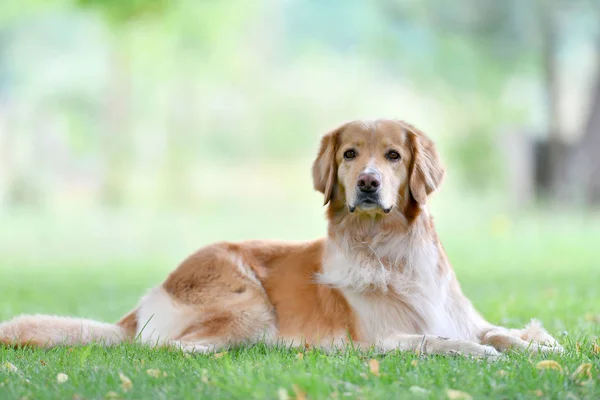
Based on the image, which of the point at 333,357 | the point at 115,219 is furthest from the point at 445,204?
the point at 333,357

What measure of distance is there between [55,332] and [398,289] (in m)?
2.26

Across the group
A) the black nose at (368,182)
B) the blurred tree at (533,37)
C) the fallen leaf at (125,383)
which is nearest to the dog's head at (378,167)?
the black nose at (368,182)

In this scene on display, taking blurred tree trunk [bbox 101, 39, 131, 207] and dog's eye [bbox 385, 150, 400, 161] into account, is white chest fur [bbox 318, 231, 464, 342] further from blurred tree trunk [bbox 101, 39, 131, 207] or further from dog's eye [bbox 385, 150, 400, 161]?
blurred tree trunk [bbox 101, 39, 131, 207]

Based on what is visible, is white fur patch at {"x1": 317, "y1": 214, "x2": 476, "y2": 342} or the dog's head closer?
the dog's head

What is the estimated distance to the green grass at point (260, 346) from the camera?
4156 millimetres

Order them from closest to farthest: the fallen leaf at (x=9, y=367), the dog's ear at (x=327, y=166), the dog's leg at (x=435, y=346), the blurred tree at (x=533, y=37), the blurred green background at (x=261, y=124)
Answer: the fallen leaf at (x=9, y=367) < the dog's leg at (x=435, y=346) < the dog's ear at (x=327, y=166) < the blurred green background at (x=261, y=124) < the blurred tree at (x=533, y=37)

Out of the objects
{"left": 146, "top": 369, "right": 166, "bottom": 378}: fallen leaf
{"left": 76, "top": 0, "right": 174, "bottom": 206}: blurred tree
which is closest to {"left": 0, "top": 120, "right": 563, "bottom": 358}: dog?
{"left": 146, "top": 369, "right": 166, "bottom": 378}: fallen leaf

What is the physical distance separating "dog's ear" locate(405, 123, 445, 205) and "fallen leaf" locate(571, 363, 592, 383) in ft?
5.14

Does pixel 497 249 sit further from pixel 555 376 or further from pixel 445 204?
pixel 445 204

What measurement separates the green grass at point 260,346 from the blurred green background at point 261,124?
11 cm

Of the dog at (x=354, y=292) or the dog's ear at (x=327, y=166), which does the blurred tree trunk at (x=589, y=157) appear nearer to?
the dog at (x=354, y=292)

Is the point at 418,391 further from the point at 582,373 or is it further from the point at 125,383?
the point at 125,383

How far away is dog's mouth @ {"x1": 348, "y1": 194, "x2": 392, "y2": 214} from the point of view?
17.5 feet

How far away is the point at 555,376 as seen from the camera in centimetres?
425
